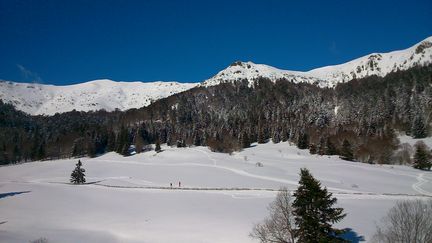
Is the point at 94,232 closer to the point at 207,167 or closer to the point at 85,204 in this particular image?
the point at 85,204

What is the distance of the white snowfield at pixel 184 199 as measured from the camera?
4038 cm

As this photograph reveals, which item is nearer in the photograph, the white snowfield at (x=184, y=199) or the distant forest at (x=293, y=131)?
the white snowfield at (x=184, y=199)

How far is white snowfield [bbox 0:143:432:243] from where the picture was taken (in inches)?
1590

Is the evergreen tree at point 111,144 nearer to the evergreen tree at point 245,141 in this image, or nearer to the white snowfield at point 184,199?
the white snowfield at point 184,199

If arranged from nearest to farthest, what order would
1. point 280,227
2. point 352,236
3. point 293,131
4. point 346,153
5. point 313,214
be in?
point 313,214 < point 280,227 < point 352,236 < point 346,153 < point 293,131

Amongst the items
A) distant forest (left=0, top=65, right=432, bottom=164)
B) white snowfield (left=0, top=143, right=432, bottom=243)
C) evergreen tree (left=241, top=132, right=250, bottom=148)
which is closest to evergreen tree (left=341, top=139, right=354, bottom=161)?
distant forest (left=0, top=65, right=432, bottom=164)

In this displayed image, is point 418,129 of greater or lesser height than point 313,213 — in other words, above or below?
above

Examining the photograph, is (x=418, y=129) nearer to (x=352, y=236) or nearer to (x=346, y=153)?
(x=346, y=153)

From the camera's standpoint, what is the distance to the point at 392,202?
46.2 meters

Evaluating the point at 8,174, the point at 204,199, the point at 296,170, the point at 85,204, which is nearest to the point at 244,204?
the point at 204,199

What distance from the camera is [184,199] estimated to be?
56.1 m

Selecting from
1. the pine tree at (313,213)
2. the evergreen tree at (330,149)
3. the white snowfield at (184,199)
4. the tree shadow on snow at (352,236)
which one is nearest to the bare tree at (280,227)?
the pine tree at (313,213)

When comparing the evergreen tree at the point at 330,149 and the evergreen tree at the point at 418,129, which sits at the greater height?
the evergreen tree at the point at 418,129

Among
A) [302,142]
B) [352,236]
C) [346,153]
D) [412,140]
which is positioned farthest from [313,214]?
[412,140]
